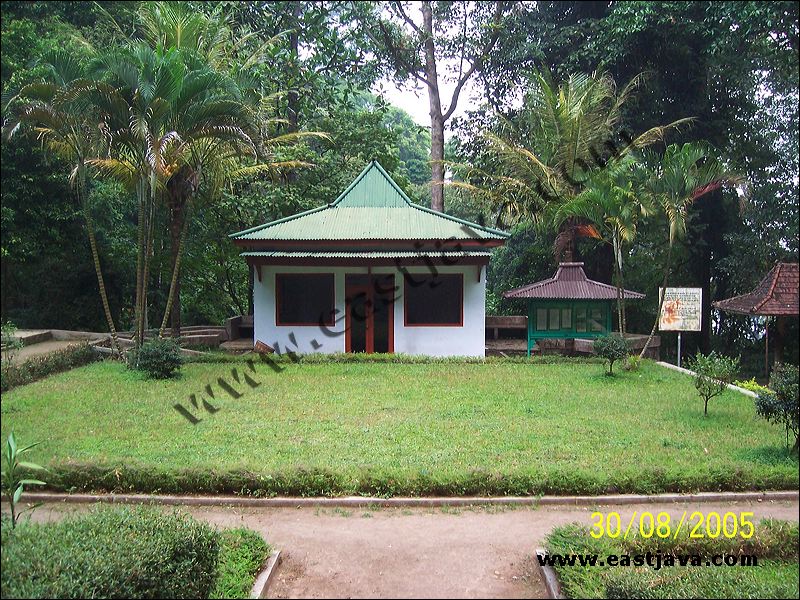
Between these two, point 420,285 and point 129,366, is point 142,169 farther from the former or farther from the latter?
point 420,285

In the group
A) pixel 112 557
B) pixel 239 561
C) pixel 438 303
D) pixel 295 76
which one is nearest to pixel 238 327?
pixel 438 303

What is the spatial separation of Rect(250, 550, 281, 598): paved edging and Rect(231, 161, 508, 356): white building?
33.7 feet

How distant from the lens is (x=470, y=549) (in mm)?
4035

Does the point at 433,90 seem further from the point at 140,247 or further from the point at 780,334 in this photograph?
the point at 780,334

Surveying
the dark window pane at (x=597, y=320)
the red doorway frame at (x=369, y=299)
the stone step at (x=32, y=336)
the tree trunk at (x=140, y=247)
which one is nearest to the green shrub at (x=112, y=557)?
the stone step at (x=32, y=336)

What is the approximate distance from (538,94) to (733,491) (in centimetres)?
1311

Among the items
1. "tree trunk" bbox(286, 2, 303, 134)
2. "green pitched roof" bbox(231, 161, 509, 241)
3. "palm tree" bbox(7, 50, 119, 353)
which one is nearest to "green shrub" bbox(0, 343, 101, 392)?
"palm tree" bbox(7, 50, 119, 353)

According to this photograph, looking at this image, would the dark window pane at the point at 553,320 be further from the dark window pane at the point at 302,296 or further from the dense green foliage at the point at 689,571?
the dense green foliage at the point at 689,571

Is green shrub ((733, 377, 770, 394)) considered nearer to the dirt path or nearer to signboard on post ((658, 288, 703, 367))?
signboard on post ((658, 288, 703, 367))

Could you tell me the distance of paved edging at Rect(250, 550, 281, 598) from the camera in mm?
3463

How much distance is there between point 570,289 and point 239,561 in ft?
40.6

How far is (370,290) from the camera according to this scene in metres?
14.8

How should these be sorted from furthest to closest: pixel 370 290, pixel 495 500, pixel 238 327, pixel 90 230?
pixel 238 327 → pixel 370 290 → pixel 90 230 → pixel 495 500

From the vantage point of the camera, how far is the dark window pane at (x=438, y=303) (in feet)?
47.5
